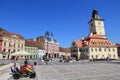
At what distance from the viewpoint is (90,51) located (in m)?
71.2

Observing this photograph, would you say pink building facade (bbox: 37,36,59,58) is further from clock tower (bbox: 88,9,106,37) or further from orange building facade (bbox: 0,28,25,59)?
clock tower (bbox: 88,9,106,37)

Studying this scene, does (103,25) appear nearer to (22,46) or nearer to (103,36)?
(103,36)

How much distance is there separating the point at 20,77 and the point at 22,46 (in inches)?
2500

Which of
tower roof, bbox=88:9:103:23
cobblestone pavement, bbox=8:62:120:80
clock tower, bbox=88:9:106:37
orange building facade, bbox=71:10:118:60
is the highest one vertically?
tower roof, bbox=88:9:103:23

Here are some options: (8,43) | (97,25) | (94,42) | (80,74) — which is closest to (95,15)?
(97,25)

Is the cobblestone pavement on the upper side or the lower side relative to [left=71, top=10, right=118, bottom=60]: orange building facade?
lower

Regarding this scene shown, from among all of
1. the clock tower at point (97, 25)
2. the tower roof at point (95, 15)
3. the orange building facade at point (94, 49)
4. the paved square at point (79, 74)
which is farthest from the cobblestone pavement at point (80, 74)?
the tower roof at point (95, 15)

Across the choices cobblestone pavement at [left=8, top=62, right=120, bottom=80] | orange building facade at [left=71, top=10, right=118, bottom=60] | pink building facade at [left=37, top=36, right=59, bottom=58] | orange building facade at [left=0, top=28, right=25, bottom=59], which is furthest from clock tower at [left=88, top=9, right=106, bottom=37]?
cobblestone pavement at [left=8, top=62, right=120, bottom=80]

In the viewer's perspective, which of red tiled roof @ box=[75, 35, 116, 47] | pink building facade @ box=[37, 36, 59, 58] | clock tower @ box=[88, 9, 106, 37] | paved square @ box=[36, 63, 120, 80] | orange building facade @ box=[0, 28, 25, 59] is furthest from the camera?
pink building facade @ box=[37, 36, 59, 58]

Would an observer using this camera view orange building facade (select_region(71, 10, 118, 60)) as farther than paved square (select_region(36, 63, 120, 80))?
Yes

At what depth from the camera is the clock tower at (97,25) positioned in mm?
86500

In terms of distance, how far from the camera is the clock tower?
284 feet

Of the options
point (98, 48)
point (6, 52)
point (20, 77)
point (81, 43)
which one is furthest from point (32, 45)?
point (20, 77)

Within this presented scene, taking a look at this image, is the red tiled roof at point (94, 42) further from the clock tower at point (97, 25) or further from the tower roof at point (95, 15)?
the tower roof at point (95, 15)
